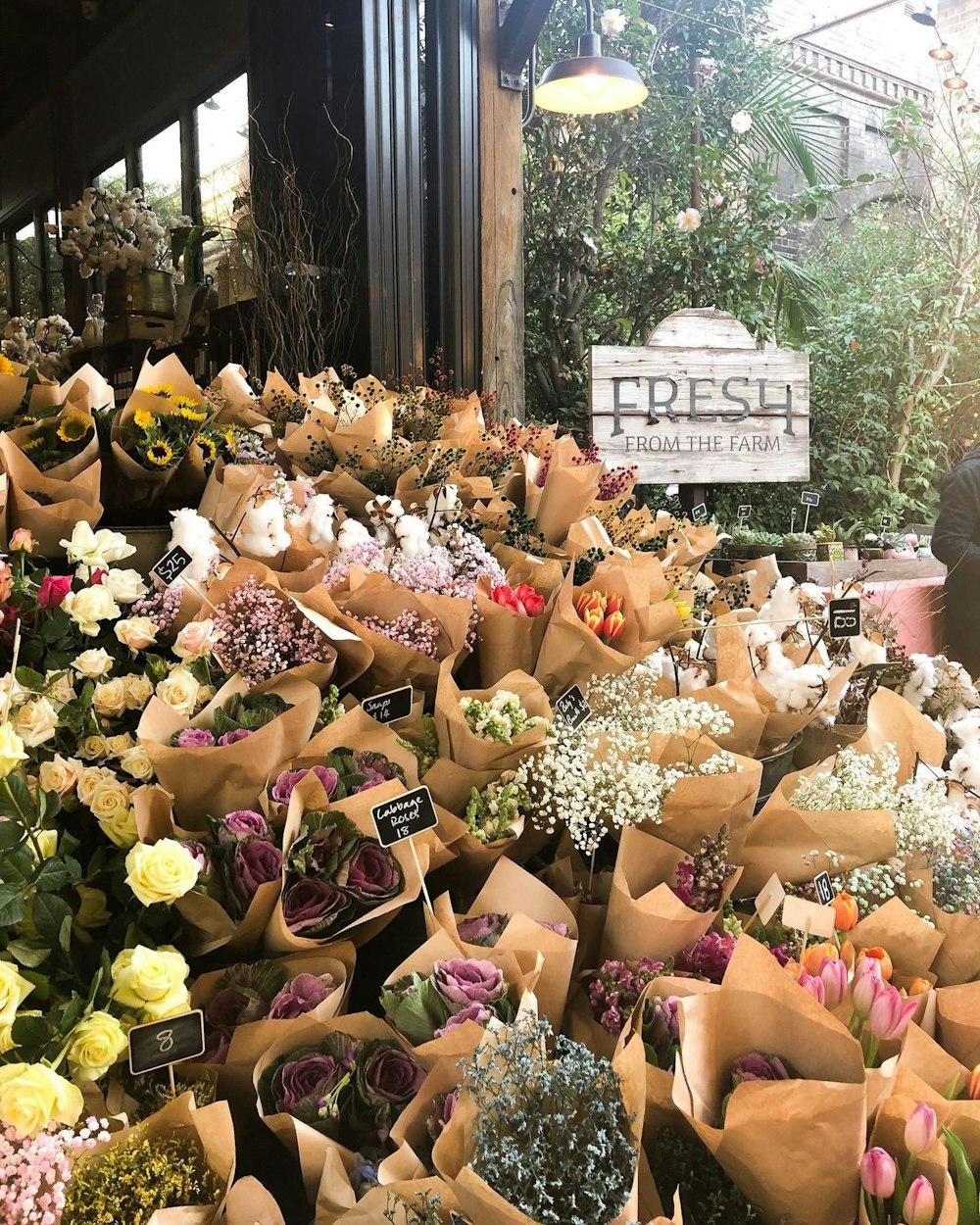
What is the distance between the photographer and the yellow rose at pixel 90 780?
3.14 ft

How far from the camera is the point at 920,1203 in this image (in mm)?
673

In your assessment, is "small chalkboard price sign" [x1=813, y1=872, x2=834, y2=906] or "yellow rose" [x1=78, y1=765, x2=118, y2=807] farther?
"small chalkboard price sign" [x1=813, y1=872, x2=834, y2=906]

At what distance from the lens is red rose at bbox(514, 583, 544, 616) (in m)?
1.28

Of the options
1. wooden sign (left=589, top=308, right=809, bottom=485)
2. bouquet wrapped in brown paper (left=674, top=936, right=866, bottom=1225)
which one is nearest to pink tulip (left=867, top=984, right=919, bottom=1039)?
bouquet wrapped in brown paper (left=674, top=936, right=866, bottom=1225)

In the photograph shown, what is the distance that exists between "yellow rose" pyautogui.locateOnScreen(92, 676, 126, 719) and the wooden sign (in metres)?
1.92

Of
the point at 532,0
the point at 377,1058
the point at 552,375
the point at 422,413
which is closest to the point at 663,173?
the point at 552,375

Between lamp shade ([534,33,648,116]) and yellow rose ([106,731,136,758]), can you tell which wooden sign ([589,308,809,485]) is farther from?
yellow rose ([106,731,136,758])

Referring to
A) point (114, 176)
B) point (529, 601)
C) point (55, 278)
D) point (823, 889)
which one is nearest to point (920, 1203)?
point (823, 889)

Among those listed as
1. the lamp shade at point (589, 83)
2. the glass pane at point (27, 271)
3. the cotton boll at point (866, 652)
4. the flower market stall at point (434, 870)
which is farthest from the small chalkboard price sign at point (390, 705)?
the glass pane at point (27, 271)

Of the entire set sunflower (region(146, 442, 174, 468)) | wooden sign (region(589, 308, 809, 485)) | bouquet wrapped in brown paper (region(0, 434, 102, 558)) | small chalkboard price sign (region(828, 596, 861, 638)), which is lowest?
small chalkboard price sign (region(828, 596, 861, 638))

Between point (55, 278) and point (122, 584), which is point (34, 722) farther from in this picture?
point (55, 278)

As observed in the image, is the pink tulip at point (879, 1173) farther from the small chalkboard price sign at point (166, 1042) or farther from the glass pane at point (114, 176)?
the glass pane at point (114, 176)

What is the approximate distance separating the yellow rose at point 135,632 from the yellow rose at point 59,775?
0.17m

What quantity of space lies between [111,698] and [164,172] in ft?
18.6
